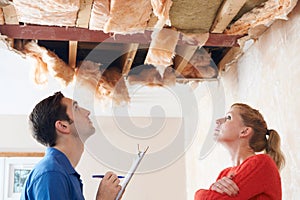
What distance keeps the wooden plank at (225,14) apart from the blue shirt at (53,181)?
942 mm

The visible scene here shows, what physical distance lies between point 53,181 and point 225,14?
1.06 meters

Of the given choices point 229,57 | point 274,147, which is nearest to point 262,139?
point 274,147

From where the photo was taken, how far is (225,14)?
1928mm

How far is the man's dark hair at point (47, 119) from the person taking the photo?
63.3 inches

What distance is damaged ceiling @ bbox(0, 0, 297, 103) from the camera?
1.77 metres

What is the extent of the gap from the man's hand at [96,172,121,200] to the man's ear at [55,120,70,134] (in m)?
0.23

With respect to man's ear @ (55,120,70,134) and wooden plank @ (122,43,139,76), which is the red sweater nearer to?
man's ear @ (55,120,70,134)

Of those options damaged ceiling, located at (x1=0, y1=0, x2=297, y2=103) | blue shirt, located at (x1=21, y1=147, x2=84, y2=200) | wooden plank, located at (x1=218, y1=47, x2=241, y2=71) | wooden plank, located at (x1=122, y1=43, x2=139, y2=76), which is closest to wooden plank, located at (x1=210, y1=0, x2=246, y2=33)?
damaged ceiling, located at (x1=0, y1=0, x2=297, y2=103)

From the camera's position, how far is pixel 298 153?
181 centimetres

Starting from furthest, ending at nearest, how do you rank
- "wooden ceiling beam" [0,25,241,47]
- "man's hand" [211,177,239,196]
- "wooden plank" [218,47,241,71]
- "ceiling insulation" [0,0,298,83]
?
"wooden plank" [218,47,241,71] < "wooden ceiling beam" [0,25,241,47] < "ceiling insulation" [0,0,298,83] < "man's hand" [211,177,239,196]

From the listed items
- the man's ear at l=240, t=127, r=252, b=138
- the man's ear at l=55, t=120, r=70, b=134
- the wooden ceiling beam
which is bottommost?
the man's ear at l=240, t=127, r=252, b=138

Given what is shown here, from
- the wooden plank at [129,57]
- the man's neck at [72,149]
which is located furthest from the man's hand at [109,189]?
the wooden plank at [129,57]

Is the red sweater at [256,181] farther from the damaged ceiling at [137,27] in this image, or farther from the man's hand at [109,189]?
the damaged ceiling at [137,27]

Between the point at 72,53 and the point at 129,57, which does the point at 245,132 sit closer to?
the point at 129,57
